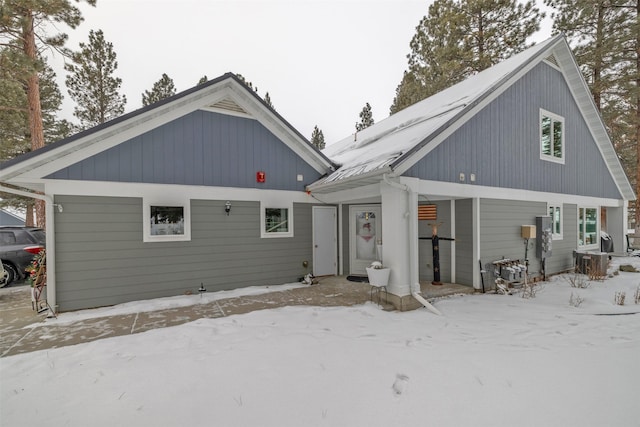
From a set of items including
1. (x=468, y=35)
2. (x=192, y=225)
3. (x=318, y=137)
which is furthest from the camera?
(x=318, y=137)

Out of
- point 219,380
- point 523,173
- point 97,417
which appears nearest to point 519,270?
point 523,173

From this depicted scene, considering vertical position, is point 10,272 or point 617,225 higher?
point 617,225

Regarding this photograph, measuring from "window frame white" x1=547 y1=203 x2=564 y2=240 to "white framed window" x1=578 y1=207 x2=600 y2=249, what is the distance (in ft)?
5.03

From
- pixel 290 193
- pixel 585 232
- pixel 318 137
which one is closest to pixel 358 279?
pixel 290 193

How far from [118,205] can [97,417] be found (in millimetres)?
4282

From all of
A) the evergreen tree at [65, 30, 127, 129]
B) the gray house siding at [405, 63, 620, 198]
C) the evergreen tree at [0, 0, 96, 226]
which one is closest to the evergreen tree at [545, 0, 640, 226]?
the gray house siding at [405, 63, 620, 198]

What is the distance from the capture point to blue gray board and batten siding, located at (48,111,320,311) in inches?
207

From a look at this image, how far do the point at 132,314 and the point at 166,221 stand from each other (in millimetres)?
1956

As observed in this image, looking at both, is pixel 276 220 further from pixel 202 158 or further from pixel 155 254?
pixel 155 254

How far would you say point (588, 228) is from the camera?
9914 mm

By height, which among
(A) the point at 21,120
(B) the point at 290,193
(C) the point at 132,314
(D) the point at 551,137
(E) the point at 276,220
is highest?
(A) the point at 21,120

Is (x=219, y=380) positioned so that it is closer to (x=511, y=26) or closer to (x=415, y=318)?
(x=415, y=318)

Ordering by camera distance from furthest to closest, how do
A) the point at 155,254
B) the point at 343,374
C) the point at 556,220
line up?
the point at 556,220 → the point at 155,254 → the point at 343,374

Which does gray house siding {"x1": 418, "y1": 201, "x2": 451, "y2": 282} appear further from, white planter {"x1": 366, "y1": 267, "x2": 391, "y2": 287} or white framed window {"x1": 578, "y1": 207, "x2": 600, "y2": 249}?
white framed window {"x1": 578, "y1": 207, "x2": 600, "y2": 249}
